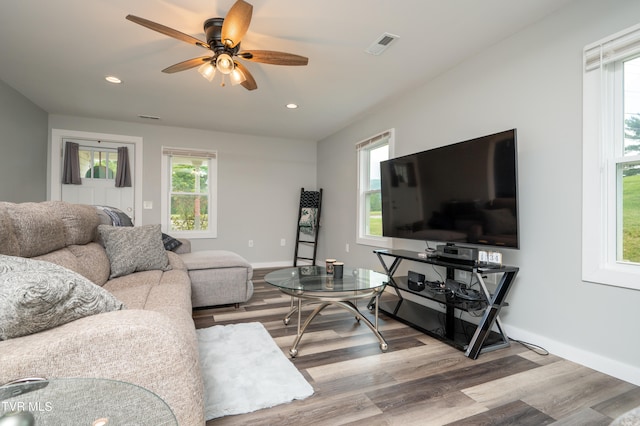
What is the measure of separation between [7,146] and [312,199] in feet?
13.4

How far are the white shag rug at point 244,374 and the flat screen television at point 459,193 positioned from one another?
166 cm

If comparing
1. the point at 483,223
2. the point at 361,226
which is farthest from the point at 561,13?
the point at 361,226

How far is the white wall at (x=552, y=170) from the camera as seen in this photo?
6.04ft

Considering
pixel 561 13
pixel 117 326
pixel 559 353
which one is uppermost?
pixel 561 13

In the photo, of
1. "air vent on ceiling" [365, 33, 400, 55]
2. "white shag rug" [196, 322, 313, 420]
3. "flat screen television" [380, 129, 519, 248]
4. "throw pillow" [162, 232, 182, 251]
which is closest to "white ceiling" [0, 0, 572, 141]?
"air vent on ceiling" [365, 33, 400, 55]

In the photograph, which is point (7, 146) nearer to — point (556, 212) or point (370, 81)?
point (370, 81)

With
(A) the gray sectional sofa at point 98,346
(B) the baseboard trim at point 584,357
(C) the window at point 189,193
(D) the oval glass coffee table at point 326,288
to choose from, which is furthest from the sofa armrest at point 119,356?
(C) the window at point 189,193

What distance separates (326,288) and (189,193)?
3893 millimetres

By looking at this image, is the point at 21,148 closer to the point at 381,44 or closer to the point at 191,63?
the point at 191,63

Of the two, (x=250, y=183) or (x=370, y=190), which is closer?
(x=370, y=190)

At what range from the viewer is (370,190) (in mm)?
4301

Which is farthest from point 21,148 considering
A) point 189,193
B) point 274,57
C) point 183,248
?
point 274,57

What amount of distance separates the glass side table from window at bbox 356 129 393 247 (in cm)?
349

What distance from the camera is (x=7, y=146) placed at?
132 inches
